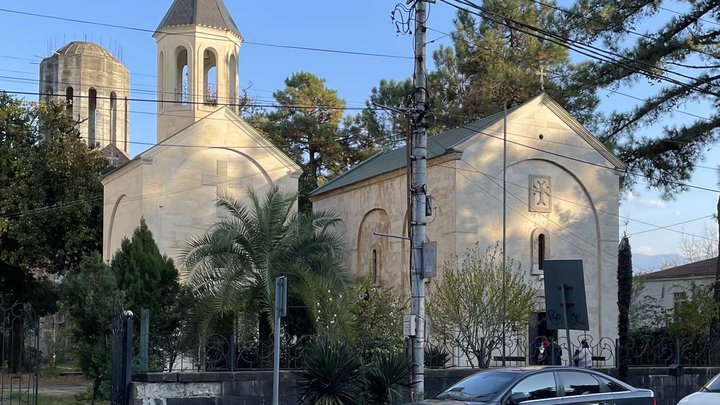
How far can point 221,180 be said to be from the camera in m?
35.5

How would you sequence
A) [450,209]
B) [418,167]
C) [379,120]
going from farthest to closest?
[379,120], [450,209], [418,167]

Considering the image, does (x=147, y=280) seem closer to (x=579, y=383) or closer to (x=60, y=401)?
(x=60, y=401)

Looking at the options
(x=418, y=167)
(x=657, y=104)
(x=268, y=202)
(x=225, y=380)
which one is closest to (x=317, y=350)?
(x=225, y=380)

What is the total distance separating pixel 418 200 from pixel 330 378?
3636 mm

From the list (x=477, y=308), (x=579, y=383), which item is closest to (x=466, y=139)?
(x=477, y=308)

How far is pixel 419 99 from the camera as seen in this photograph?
664 inches

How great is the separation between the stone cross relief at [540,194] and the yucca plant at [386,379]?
17412mm

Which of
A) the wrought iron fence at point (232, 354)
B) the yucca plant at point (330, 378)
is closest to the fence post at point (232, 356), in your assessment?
the wrought iron fence at point (232, 354)

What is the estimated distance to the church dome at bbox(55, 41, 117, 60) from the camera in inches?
2702

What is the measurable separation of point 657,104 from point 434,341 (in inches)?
444

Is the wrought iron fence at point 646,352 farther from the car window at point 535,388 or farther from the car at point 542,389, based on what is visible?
the car window at point 535,388

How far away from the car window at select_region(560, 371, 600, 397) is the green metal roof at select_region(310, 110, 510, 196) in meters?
18.8

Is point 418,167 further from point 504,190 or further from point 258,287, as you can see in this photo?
point 504,190

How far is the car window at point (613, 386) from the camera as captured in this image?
14.2m
